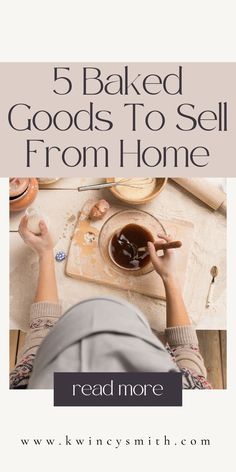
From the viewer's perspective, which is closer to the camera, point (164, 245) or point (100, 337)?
point (100, 337)

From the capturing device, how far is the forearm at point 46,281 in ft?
3.61

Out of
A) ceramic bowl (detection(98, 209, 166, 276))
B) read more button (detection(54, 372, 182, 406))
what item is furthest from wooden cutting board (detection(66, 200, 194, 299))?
read more button (detection(54, 372, 182, 406))

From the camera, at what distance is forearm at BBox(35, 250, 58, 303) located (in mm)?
1102

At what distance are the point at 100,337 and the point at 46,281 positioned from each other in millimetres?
209

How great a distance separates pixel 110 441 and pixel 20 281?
1.19 ft

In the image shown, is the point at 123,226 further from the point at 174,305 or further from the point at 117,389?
the point at 117,389

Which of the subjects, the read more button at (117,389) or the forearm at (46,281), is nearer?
the read more button at (117,389)

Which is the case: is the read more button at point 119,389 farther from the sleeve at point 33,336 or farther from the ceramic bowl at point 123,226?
the ceramic bowl at point 123,226

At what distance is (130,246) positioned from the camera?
1115 millimetres

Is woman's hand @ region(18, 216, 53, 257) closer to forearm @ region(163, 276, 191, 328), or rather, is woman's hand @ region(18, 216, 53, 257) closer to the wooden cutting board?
the wooden cutting board

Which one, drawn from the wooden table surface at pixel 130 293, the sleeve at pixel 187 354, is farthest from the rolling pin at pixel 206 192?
the sleeve at pixel 187 354

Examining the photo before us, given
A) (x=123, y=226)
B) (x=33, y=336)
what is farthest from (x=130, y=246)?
(x=33, y=336)

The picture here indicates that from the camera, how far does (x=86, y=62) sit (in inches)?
40.1

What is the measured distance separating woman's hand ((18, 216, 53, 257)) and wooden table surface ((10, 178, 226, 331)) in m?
0.01
